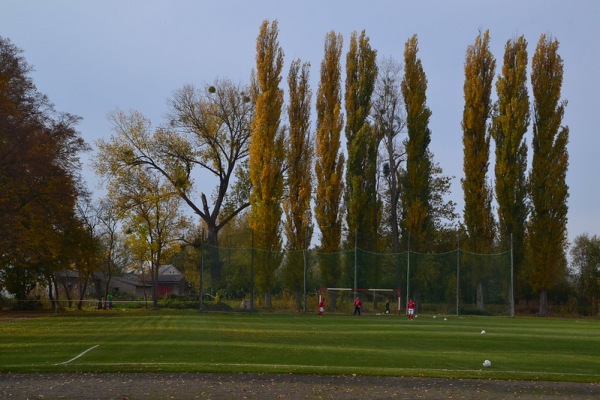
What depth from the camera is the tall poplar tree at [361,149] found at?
52875mm

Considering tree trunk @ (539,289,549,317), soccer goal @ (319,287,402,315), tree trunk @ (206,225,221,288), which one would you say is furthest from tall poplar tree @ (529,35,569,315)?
tree trunk @ (206,225,221,288)

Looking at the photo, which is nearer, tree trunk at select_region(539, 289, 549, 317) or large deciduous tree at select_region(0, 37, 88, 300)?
large deciduous tree at select_region(0, 37, 88, 300)

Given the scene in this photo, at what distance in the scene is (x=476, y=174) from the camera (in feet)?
175

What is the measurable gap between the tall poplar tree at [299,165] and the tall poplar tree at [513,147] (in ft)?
41.9

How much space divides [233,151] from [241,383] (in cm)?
4411

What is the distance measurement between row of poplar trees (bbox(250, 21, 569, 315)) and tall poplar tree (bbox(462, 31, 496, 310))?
0.07 metres

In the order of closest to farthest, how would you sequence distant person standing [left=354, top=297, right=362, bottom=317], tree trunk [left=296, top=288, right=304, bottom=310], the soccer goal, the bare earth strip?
the bare earth strip
distant person standing [left=354, top=297, right=362, bottom=317]
the soccer goal
tree trunk [left=296, top=288, right=304, bottom=310]

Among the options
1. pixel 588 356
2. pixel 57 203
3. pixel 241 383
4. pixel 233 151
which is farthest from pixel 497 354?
pixel 233 151

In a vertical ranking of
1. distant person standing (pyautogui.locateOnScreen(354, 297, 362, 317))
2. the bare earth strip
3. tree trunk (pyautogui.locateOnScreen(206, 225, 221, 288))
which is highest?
tree trunk (pyautogui.locateOnScreen(206, 225, 221, 288))

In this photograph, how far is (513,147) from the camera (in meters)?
52.3

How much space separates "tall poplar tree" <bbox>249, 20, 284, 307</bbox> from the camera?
5162cm

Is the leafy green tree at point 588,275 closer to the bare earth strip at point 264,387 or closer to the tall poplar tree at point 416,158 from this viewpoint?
the tall poplar tree at point 416,158

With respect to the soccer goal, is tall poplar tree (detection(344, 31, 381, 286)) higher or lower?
higher

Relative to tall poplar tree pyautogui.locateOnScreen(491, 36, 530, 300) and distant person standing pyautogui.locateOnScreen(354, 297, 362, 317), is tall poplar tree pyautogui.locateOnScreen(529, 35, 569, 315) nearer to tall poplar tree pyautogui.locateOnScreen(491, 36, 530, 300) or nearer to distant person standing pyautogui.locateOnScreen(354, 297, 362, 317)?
tall poplar tree pyautogui.locateOnScreen(491, 36, 530, 300)
